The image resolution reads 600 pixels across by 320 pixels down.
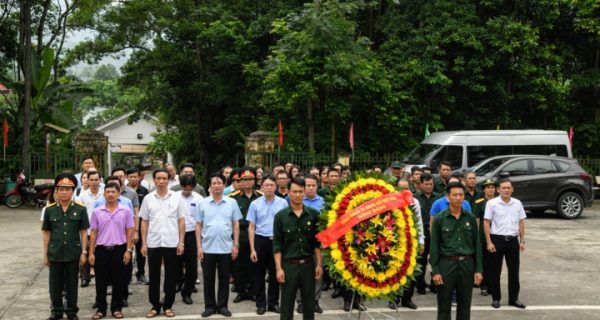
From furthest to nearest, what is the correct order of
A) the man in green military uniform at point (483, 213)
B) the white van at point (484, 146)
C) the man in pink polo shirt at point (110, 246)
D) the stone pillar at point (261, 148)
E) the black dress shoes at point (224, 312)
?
the stone pillar at point (261, 148), the white van at point (484, 146), the man in green military uniform at point (483, 213), the black dress shoes at point (224, 312), the man in pink polo shirt at point (110, 246)

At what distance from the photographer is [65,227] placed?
273 inches

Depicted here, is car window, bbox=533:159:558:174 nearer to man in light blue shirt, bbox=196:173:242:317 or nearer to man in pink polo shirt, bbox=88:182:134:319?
man in light blue shirt, bbox=196:173:242:317

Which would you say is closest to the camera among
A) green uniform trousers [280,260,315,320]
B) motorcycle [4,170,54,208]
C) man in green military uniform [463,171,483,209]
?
green uniform trousers [280,260,315,320]

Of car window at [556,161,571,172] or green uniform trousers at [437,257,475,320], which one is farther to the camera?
car window at [556,161,571,172]

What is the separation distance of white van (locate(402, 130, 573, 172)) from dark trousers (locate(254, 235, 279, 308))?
9.69m

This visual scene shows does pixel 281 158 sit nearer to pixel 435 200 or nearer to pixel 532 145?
pixel 532 145

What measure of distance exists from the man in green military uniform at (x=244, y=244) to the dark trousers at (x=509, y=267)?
3.03 metres

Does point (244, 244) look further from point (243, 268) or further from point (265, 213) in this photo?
point (265, 213)

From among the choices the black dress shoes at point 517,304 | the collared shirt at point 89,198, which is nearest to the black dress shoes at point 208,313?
the collared shirt at point 89,198

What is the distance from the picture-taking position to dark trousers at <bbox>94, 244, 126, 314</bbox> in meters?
7.13

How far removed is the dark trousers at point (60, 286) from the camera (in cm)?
690

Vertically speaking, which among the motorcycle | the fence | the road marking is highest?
the fence

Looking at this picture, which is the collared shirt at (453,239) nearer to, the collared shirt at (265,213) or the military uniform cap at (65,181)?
the collared shirt at (265,213)

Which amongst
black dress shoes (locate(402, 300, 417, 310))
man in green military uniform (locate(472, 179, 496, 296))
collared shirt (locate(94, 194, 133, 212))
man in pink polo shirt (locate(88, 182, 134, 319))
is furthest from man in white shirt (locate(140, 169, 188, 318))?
man in green military uniform (locate(472, 179, 496, 296))
